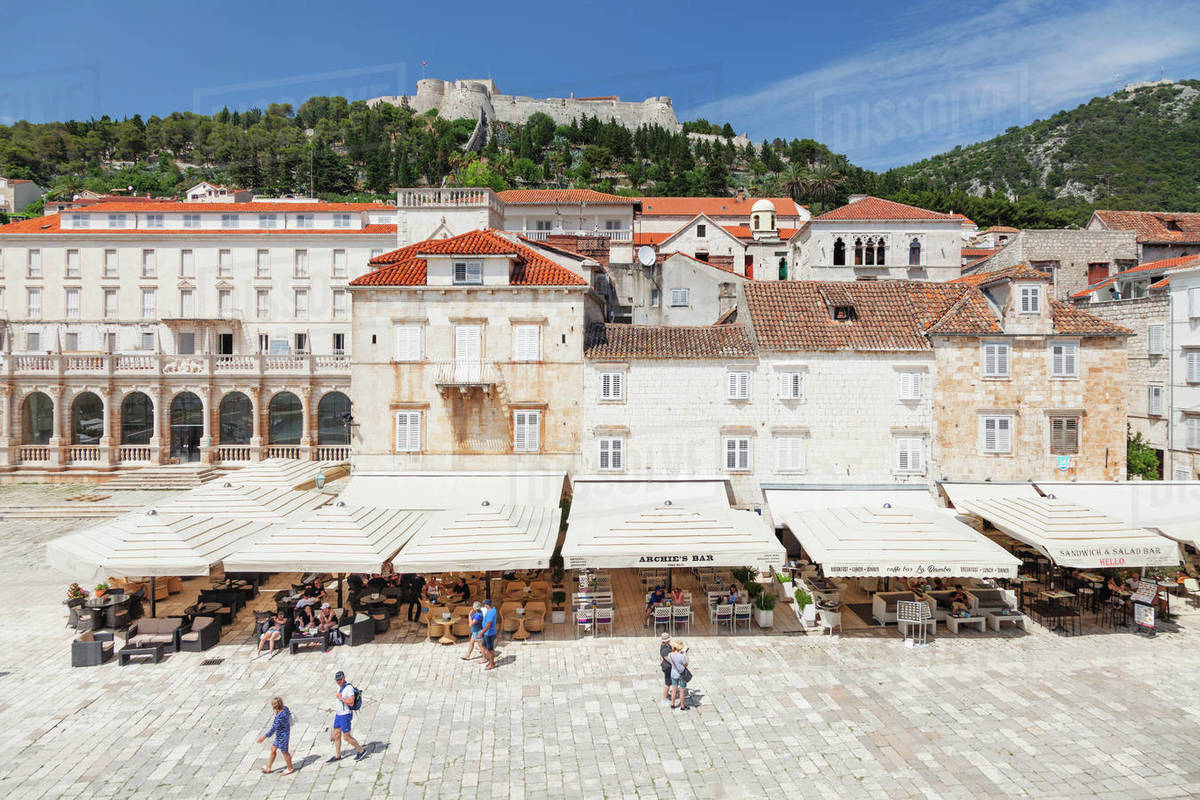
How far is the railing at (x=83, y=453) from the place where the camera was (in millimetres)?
38062

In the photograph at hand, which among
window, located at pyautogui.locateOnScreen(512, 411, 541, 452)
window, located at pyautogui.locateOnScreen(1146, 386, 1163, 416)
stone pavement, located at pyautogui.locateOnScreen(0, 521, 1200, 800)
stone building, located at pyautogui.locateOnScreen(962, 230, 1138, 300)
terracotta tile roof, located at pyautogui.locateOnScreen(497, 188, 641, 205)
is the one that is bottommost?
stone pavement, located at pyautogui.locateOnScreen(0, 521, 1200, 800)

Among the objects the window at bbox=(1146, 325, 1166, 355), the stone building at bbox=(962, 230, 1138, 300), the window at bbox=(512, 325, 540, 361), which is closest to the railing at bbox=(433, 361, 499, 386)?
the window at bbox=(512, 325, 540, 361)

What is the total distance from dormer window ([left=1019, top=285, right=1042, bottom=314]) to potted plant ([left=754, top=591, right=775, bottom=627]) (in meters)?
14.9

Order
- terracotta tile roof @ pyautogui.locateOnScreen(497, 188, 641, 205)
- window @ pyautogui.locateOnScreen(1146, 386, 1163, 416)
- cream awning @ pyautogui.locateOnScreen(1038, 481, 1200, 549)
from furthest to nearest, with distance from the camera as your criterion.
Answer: terracotta tile roof @ pyautogui.locateOnScreen(497, 188, 641, 205), window @ pyautogui.locateOnScreen(1146, 386, 1163, 416), cream awning @ pyautogui.locateOnScreen(1038, 481, 1200, 549)

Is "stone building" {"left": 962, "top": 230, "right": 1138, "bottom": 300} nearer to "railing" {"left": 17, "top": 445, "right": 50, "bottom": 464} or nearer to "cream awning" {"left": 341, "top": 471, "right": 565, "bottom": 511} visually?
"cream awning" {"left": 341, "top": 471, "right": 565, "bottom": 511}

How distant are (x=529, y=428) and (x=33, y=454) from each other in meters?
30.5

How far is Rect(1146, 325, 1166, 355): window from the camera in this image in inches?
1275

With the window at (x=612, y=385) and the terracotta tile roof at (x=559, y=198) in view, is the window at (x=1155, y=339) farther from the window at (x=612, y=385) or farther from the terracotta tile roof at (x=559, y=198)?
the terracotta tile roof at (x=559, y=198)

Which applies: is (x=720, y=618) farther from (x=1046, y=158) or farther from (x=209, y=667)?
(x=1046, y=158)

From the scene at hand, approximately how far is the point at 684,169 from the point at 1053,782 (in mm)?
132432

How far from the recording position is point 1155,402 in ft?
109

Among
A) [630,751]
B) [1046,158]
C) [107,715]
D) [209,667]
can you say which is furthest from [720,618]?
[1046,158]

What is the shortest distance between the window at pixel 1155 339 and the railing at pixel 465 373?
30.2m

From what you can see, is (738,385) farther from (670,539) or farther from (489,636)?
(489,636)
